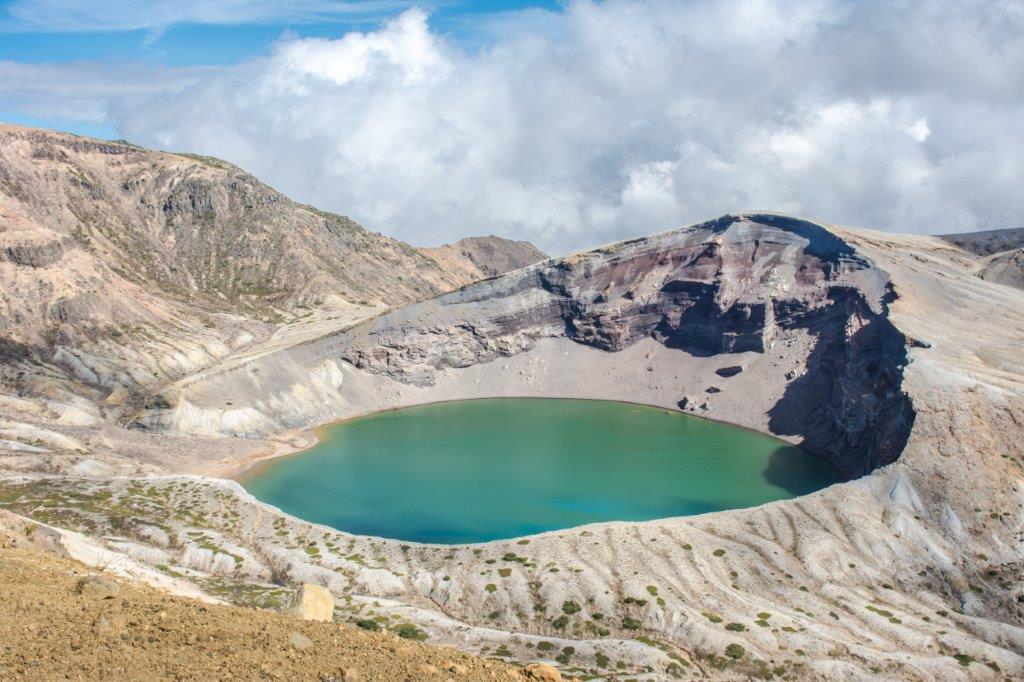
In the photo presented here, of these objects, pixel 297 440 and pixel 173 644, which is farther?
pixel 297 440

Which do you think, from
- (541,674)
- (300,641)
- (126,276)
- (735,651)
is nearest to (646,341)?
(735,651)

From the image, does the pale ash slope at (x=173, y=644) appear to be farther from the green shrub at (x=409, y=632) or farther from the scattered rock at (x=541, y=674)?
the green shrub at (x=409, y=632)

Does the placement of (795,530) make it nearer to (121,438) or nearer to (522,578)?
(522,578)

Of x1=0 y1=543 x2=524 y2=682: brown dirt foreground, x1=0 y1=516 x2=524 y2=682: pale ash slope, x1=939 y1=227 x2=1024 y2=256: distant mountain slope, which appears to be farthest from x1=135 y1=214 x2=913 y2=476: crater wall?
x1=0 y1=516 x2=524 y2=682: pale ash slope

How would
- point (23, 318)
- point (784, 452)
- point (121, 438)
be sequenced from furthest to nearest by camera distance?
point (23, 318) < point (784, 452) < point (121, 438)

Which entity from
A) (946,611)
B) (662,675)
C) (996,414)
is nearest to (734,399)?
(996,414)

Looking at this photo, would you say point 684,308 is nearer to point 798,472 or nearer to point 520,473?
point 798,472
